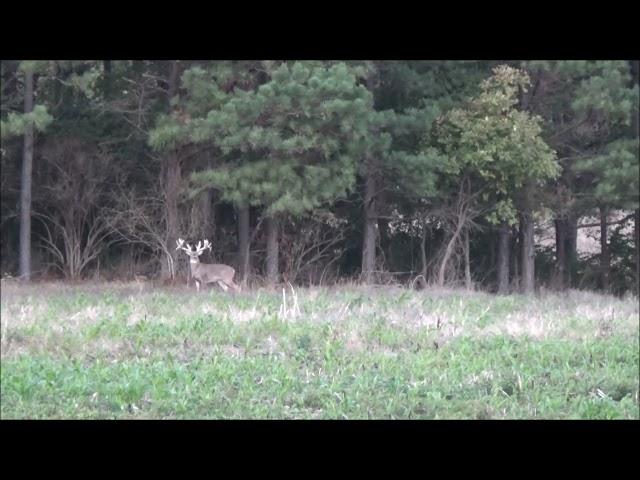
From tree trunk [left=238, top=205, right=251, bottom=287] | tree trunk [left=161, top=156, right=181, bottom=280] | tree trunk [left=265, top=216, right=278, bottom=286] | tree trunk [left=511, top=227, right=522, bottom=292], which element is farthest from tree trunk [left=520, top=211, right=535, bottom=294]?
tree trunk [left=161, top=156, right=181, bottom=280]

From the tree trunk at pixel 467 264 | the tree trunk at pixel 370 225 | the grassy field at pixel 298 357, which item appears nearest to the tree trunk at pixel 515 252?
the tree trunk at pixel 467 264

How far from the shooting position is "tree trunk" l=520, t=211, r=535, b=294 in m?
22.2

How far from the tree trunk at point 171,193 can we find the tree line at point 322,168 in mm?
34

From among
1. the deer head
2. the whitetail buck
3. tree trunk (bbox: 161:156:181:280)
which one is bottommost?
the whitetail buck

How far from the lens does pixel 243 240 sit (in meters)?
18.1

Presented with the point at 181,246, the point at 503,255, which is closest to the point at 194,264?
the point at 181,246

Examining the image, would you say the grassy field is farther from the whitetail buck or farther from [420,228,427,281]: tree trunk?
[420,228,427,281]: tree trunk

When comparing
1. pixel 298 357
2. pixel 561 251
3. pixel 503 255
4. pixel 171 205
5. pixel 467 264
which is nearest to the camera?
pixel 298 357

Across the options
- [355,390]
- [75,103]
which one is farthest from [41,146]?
[355,390]

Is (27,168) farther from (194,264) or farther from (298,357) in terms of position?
(298,357)

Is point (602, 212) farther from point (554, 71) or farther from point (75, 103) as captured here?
point (75, 103)

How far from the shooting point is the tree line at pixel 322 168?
1645 centimetres

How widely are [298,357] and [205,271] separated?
5.81 metres

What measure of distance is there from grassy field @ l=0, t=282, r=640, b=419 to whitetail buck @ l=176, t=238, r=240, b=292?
1613mm
